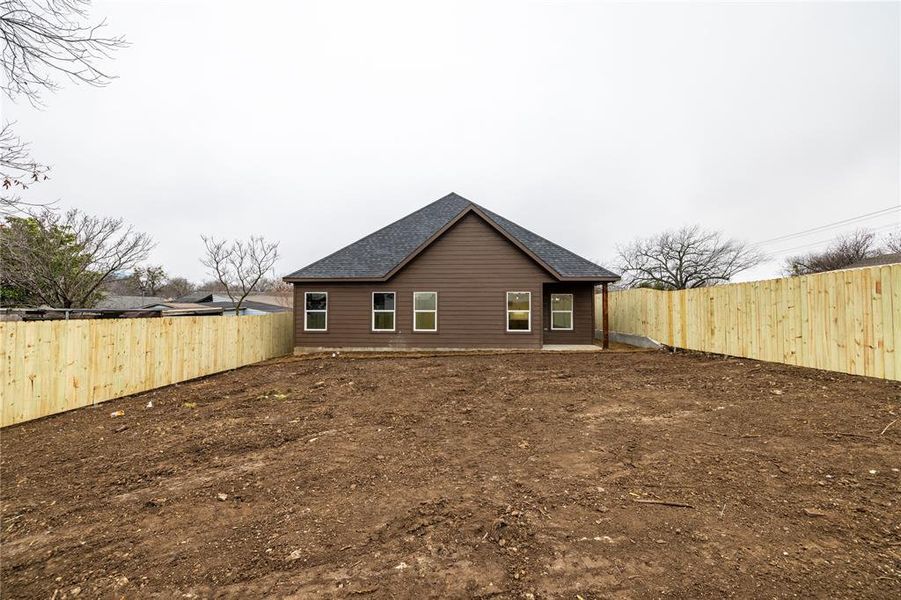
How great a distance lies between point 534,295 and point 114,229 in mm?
18447

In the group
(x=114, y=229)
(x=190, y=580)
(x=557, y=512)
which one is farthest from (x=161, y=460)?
(x=114, y=229)

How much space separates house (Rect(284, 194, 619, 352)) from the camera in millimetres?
14484

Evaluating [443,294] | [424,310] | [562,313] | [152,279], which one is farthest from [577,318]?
[152,279]

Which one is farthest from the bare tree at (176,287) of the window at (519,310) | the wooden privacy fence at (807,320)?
the wooden privacy fence at (807,320)

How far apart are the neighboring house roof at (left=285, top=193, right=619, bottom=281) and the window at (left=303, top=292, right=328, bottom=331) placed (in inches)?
34.4

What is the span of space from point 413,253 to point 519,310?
4880 millimetres

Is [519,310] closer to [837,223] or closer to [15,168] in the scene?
[15,168]

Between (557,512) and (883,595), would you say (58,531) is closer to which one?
(557,512)

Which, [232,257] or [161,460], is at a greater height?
[232,257]

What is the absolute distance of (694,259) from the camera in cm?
3428

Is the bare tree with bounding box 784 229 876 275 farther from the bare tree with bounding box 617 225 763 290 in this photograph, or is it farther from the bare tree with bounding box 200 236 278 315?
the bare tree with bounding box 200 236 278 315

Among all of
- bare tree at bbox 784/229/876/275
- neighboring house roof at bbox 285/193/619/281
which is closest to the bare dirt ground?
neighboring house roof at bbox 285/193/619/281

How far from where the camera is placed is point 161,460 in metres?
4.17

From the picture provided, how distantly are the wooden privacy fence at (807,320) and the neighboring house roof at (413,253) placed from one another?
143 inches
